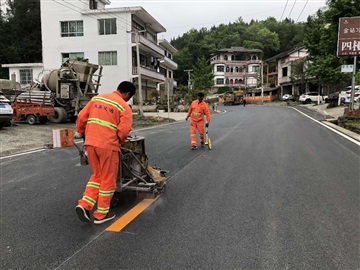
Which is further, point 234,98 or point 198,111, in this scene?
point 234,98

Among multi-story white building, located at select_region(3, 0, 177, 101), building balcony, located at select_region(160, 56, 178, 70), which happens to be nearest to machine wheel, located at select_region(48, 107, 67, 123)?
multi-story white building, located at select_region(3, 0, 177, 101)

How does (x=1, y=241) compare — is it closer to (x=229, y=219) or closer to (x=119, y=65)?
(x=229, y=219)

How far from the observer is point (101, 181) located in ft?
13.0

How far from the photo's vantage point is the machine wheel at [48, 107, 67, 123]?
17.9 m

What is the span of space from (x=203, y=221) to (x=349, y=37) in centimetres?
1684

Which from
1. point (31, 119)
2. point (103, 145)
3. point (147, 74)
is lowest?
point (31, 119)

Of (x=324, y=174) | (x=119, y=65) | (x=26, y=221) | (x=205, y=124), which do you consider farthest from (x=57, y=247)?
(x=119, y=65)

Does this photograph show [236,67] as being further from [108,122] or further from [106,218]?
[106,218]

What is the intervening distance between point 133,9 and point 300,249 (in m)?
32.2

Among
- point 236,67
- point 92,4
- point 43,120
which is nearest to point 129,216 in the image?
point 43,120

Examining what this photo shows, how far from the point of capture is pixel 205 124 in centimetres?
1004

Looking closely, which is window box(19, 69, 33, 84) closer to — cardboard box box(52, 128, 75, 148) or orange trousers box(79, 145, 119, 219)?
cardboard box box(52, 128, 75, 148)

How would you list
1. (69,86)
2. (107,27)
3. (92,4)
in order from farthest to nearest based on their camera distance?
1. (92,4)
2. (107,27)
3. (69,86)

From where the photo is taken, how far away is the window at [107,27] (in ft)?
108
